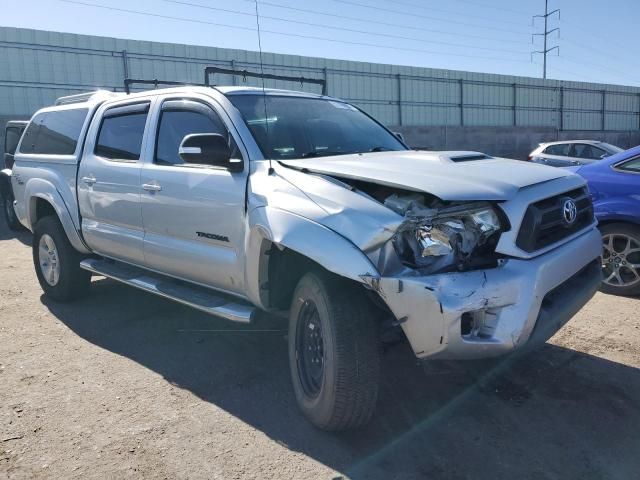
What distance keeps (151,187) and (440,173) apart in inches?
87.9

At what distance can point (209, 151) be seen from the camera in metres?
3.46

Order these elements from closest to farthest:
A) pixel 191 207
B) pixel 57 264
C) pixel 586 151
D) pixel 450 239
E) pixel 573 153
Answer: pixel 450 239 → pixel 191 207 → pixel 57 264 → pixel 586 151 → pixel 573 153

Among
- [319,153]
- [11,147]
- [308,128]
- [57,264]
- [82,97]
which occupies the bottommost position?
[57,264]

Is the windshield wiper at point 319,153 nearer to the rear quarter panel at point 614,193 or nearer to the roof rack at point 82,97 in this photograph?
the roof rack at point 82,97

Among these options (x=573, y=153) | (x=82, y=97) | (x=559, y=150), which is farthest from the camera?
(x=559, y=150)

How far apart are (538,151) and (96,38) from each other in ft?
41.4

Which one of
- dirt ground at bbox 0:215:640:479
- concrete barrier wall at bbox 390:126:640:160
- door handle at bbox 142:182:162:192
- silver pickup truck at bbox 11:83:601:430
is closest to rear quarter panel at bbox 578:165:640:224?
dirt ground at bbox 0:215:640:479

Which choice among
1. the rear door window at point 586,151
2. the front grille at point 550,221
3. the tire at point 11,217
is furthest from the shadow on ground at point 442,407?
the rear door window at point 586,151

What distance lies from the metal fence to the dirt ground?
1265 cm

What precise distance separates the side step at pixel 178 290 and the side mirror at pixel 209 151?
2.93 ft

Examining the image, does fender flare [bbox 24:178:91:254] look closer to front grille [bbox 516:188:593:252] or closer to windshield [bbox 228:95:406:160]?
windshield [bbox 228:95:406:160]

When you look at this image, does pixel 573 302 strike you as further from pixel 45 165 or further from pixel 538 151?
pixel 538 151

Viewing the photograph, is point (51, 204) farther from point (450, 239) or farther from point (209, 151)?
point (450, 239)

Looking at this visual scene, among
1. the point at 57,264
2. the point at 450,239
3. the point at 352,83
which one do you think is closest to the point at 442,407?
the point at 450,239
